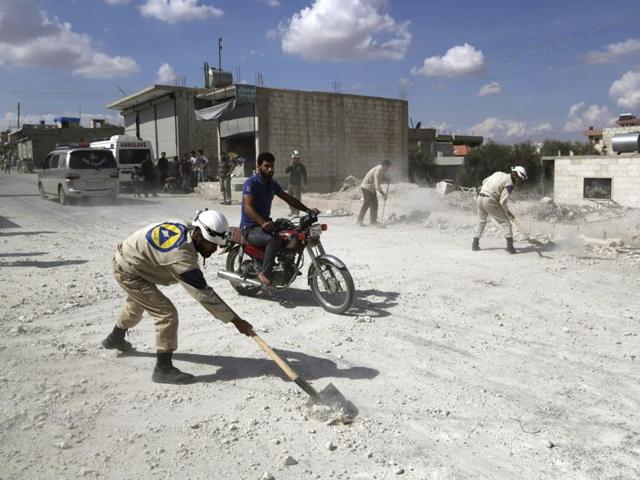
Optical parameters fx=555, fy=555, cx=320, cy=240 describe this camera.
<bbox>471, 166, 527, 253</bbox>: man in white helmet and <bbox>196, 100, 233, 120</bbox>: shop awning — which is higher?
<bbox>196, 100, 233, 120</bbox>: shop awning

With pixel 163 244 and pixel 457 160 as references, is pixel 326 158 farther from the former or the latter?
pixel 163 244

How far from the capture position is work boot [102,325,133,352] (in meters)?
4.51

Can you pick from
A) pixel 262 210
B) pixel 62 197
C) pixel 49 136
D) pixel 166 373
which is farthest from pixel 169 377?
pixel 49 136

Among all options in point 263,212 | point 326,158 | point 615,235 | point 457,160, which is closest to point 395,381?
point 263,212

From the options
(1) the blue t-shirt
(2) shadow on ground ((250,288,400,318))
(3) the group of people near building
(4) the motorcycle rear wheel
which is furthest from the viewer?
(3) the group of people near building

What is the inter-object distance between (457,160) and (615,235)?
94.8 ft

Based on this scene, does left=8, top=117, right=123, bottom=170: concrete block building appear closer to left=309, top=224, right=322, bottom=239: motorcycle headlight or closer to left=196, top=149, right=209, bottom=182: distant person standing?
left=196, top=149, right=209, bottom=182: distant person standing

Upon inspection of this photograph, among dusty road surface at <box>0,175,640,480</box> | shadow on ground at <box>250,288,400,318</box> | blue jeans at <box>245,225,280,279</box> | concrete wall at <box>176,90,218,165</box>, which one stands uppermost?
concrete wall at <box>176,90,218,165</box>

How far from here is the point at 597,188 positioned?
16922 millimetres

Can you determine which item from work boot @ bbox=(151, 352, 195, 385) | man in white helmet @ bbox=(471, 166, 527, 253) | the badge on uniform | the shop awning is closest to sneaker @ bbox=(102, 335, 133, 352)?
work boot @ bbox=(151, 352, 195, 385)

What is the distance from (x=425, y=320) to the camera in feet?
18.2

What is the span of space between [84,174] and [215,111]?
671 centimetres

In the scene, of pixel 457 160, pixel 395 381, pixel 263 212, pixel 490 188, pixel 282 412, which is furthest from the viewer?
pixel 457 160

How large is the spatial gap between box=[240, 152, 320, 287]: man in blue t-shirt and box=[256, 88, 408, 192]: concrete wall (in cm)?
1499
